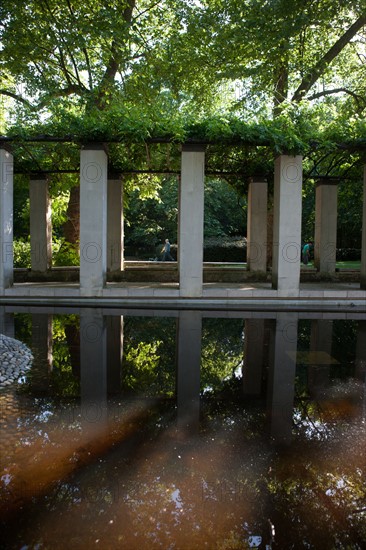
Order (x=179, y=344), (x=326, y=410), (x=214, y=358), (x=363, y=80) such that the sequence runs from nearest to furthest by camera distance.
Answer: (x=326, y=410) → (x=214, y=358) → (x=179, y=344) → (x=363, y=80)

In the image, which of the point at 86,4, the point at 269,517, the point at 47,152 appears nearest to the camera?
the point at 269,517

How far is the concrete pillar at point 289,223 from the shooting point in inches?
473

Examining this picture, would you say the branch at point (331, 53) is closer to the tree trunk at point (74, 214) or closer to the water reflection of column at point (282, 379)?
the tree trunk at point (74, 214)

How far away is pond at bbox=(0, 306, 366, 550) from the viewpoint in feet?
8.45

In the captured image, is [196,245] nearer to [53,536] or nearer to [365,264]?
[365,264]

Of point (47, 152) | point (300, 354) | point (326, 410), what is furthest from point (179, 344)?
point (47, 152)

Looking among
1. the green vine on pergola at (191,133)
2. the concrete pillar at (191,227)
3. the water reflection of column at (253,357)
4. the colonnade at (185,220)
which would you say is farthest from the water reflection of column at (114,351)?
the green vine on pergola at (191,133)

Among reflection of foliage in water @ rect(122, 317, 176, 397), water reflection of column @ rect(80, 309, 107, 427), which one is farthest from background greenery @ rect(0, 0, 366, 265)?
water reflection of column @ rect(80, 309, 107, 427)

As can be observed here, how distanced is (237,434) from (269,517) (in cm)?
116

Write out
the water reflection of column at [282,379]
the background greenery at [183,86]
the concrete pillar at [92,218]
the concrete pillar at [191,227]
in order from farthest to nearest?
1. the concrete pillar at [191,227]
2. the concrete pillar at [92,218]
3. the background greenery at [183,86]
4. the water reflection of column at [282,379]

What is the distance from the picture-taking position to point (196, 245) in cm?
1202

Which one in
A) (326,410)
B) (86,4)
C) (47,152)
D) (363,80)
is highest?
(86,4)

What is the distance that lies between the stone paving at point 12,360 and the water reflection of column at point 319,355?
3.52 meters

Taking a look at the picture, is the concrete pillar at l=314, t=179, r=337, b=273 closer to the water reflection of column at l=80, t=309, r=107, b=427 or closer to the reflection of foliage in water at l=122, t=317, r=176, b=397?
the reflection of foliage in water at l=122, t=317, r=176, b=397
